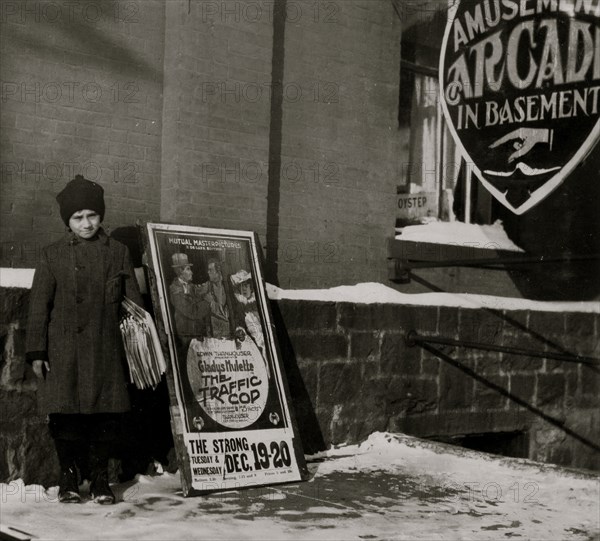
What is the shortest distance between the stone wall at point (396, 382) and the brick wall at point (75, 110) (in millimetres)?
836

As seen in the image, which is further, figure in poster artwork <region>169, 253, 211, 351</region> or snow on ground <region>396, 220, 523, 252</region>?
snow on ground <region>396, 220, 523, 252</region>

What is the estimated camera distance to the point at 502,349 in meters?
6.26

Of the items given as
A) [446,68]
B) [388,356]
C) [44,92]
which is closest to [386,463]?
[388,356]

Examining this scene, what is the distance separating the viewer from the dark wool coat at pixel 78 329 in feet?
14.5

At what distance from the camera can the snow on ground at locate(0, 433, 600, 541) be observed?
13.3 feet

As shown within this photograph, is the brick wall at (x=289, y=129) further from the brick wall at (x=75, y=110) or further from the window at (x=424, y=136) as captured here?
the window at (x=424, y=136)

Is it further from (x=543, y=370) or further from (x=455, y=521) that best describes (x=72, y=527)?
(x=543, y=370)

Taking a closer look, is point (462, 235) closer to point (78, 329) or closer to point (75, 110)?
point (75, 110)

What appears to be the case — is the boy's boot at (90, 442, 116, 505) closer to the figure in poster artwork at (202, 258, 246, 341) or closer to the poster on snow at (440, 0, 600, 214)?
the figure in poster artwork at (202, 258, 246, 341)

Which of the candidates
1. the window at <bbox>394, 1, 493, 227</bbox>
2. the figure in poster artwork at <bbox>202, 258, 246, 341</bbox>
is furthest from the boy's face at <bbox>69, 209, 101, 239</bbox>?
the window at <bbox>394, 1, 493, 227</bbox>

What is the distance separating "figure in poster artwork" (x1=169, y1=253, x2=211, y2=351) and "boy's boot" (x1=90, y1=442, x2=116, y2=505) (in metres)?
0.82

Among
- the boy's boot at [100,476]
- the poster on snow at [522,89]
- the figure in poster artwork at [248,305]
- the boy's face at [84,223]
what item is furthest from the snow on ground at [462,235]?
the boy's boot at [100,476]

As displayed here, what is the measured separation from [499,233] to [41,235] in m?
4.21

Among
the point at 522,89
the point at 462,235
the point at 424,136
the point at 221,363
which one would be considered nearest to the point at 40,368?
the point at 221,363
